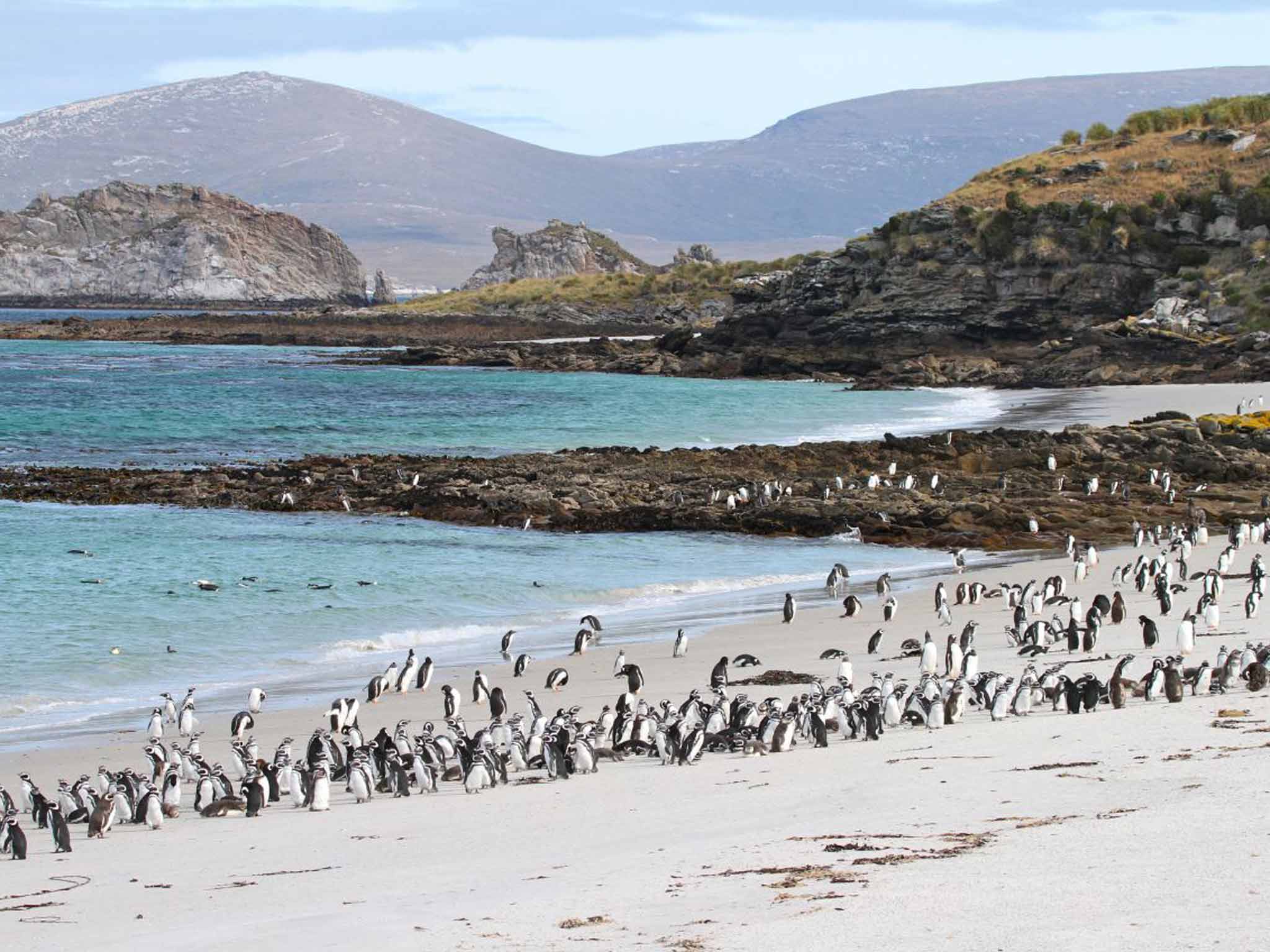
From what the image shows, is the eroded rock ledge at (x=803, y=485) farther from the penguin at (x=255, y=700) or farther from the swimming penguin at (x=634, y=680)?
the penguin at (x=255, y=700)

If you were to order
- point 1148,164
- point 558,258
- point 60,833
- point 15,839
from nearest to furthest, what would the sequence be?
point 15,839 → point 60,833 → point 1148,164 → point 558,258

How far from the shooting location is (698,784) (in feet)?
30.6

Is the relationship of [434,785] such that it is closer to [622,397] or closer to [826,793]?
[826,793]

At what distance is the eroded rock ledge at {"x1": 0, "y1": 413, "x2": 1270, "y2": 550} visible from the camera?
75.1ft

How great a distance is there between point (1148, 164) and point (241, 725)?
56423 mm

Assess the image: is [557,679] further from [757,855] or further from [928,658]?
[757,855]

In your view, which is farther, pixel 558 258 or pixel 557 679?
pixel 558 258

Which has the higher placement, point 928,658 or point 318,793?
point 318,793

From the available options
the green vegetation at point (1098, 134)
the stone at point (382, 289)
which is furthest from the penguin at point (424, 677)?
the stone at point (382, 289)

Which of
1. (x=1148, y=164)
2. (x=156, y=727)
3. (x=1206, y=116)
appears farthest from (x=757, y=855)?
(x=1206, y=116)

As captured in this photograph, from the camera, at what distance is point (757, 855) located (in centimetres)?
728

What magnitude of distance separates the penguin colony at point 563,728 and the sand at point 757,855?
0.17m

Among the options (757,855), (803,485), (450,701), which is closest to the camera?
(757,855)

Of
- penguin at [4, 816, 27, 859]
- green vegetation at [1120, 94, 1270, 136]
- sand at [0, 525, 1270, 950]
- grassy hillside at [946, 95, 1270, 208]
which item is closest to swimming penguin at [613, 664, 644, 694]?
sand at [0, 525, 1270, 950]
